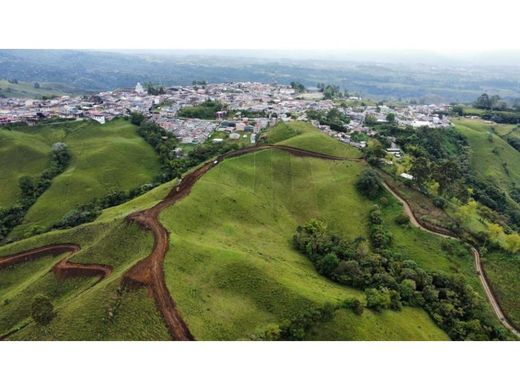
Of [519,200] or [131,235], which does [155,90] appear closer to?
[131,235]

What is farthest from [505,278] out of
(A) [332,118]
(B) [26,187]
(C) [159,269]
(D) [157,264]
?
(B) [26,187]

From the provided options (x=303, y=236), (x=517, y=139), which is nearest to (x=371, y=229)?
(x=303, y=236)

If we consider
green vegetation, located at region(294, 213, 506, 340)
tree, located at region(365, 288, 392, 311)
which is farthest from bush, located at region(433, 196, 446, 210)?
tree, located at region(365, 288, 392, 311)

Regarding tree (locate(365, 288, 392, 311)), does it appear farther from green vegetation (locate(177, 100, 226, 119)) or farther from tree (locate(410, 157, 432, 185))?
green vegetation (locate(177, 100, 226, 119))

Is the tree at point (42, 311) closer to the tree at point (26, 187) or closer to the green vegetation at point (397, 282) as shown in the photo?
the green vegetation at point (397, 282)

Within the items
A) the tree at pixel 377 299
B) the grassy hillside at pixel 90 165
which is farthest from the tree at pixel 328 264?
the grassy hillside at pixel 90 165

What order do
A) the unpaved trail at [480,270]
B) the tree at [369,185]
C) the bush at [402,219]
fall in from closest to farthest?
1. the unpaved trail at [480,270]
2. the bush at [402,219]
3. the tree at [369,185]

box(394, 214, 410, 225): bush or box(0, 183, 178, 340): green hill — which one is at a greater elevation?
box(0, 183, 178, 340): green hill
